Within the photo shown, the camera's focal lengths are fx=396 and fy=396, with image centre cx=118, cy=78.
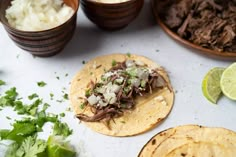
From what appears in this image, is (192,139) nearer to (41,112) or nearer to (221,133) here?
(221,133)

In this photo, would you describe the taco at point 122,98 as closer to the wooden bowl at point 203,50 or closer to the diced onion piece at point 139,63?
the diced onion piece at point 139,63

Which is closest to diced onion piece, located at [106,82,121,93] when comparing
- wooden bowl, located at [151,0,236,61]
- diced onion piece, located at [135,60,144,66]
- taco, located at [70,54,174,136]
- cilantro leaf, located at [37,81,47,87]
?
taco, located at [70,54,174,136]

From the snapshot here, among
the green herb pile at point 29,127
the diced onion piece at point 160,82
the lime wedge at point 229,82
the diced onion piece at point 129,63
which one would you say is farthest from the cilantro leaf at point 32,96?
the lime wedge at point 229,82

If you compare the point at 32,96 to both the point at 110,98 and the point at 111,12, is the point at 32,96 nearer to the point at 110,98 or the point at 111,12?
the point at 110,98

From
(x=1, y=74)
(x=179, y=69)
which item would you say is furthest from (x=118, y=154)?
(x=1, y=74)

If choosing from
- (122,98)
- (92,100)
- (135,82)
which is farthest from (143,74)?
(92,100)

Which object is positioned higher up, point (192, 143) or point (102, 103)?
point (102, 103)

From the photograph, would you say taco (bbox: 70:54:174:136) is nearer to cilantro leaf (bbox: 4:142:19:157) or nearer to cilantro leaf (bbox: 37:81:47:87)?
cilantro leaf (bbox: 37:81:47:87)
